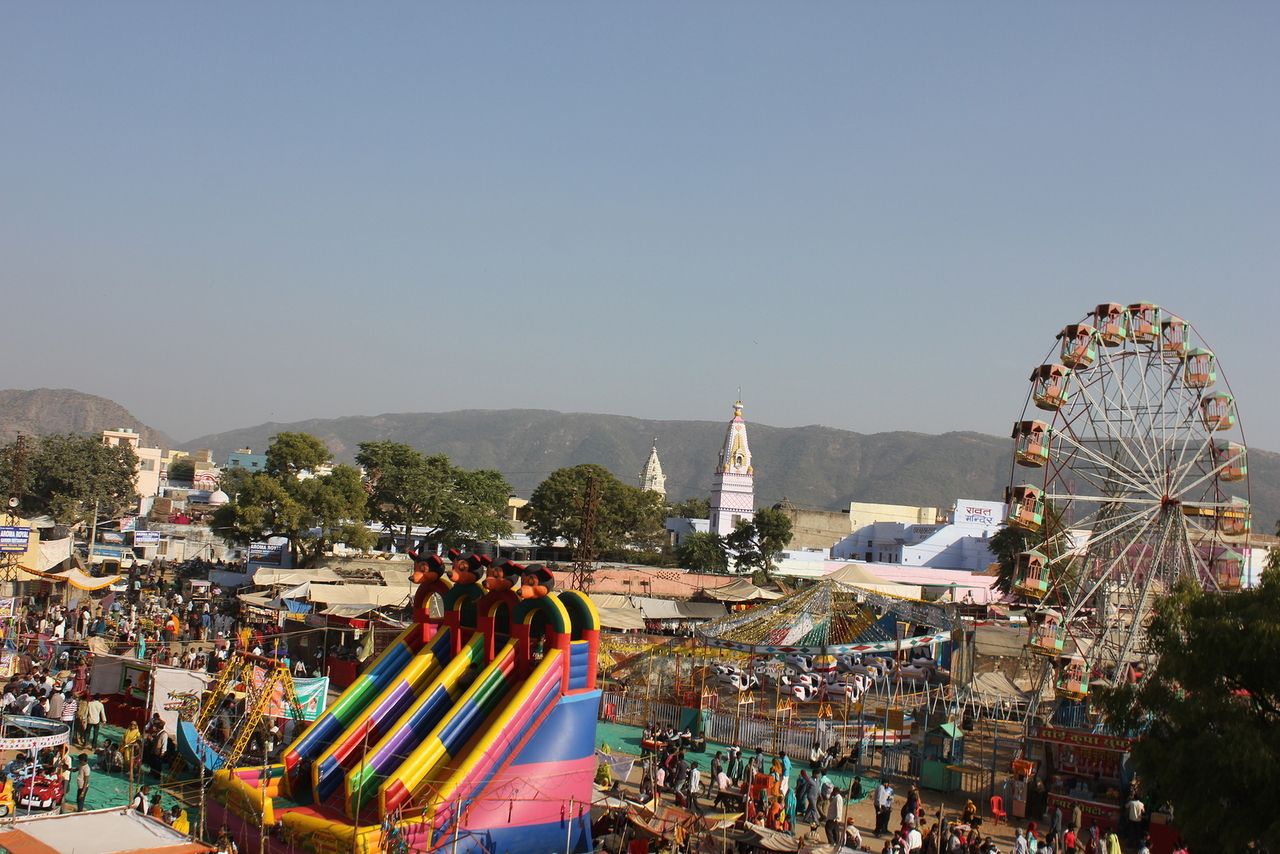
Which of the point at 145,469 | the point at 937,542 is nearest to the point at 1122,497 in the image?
the point at 937,542

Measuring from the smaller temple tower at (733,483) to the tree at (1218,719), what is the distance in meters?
82.7

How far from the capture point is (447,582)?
1780 centimetres

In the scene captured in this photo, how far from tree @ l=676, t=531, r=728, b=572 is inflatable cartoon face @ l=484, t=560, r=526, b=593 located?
60625mm

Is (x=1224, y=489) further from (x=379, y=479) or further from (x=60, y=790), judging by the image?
(x=379, y=479)

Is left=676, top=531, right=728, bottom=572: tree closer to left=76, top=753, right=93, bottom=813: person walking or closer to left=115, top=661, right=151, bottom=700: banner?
left=115, top=661, right=151, bottom=700: banner

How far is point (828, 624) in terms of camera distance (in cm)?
3406

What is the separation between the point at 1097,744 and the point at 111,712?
1799 centimetres

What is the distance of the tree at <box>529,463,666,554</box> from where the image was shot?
2968 inches

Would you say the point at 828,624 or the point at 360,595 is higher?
the point at 828,624

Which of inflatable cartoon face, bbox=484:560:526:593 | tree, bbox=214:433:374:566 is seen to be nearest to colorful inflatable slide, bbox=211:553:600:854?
inflatable cartoon face, bbox=484:560:526:593

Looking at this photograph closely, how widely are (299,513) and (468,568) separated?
39581mm

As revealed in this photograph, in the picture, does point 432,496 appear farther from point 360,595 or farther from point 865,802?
point 865,802

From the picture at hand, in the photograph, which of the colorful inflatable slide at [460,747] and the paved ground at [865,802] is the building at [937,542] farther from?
the colorful inflatable slide at [460,747]

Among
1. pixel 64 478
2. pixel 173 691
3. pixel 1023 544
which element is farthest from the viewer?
pixel 64 478
